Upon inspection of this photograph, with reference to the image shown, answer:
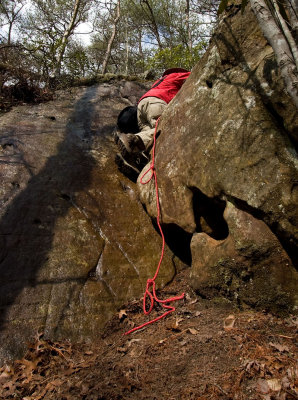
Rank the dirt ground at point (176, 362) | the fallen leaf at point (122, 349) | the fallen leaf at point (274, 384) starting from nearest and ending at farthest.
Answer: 1. the fallen leaf at point (274, 384)
2. the dirt ground at point (176, 362)
3. the fallen leaf at point (122, 349)

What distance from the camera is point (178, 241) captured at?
4621 mm

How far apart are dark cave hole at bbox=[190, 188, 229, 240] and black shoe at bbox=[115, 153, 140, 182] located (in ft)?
5.84

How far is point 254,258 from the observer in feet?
9.98

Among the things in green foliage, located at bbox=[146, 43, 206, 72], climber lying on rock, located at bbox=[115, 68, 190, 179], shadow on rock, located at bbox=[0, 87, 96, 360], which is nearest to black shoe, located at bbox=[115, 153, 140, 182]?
climber lying on rock, located at bbox=[115, 68, 190, 179]

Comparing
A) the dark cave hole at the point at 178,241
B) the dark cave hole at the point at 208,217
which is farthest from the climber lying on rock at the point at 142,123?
the dark cave hole at the point at 208,217

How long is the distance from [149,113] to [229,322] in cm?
454

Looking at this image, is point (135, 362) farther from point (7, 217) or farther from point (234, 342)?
point (7, 217)

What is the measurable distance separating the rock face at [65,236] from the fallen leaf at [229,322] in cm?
130

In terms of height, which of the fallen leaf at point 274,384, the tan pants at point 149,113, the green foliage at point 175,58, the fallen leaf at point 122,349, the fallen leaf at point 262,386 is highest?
the green foliage at point 175,58

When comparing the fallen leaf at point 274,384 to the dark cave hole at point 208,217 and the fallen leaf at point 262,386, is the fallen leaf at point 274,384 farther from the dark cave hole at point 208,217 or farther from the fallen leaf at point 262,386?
the dark cave hole at point 208,217

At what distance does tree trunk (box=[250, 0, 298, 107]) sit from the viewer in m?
2.11

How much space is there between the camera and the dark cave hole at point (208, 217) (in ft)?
13.0

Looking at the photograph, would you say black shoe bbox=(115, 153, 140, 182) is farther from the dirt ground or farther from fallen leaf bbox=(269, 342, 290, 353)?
fallen leaf bbox=(269, 342, 290, 353)

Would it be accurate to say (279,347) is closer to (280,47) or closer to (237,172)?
(237,172)
